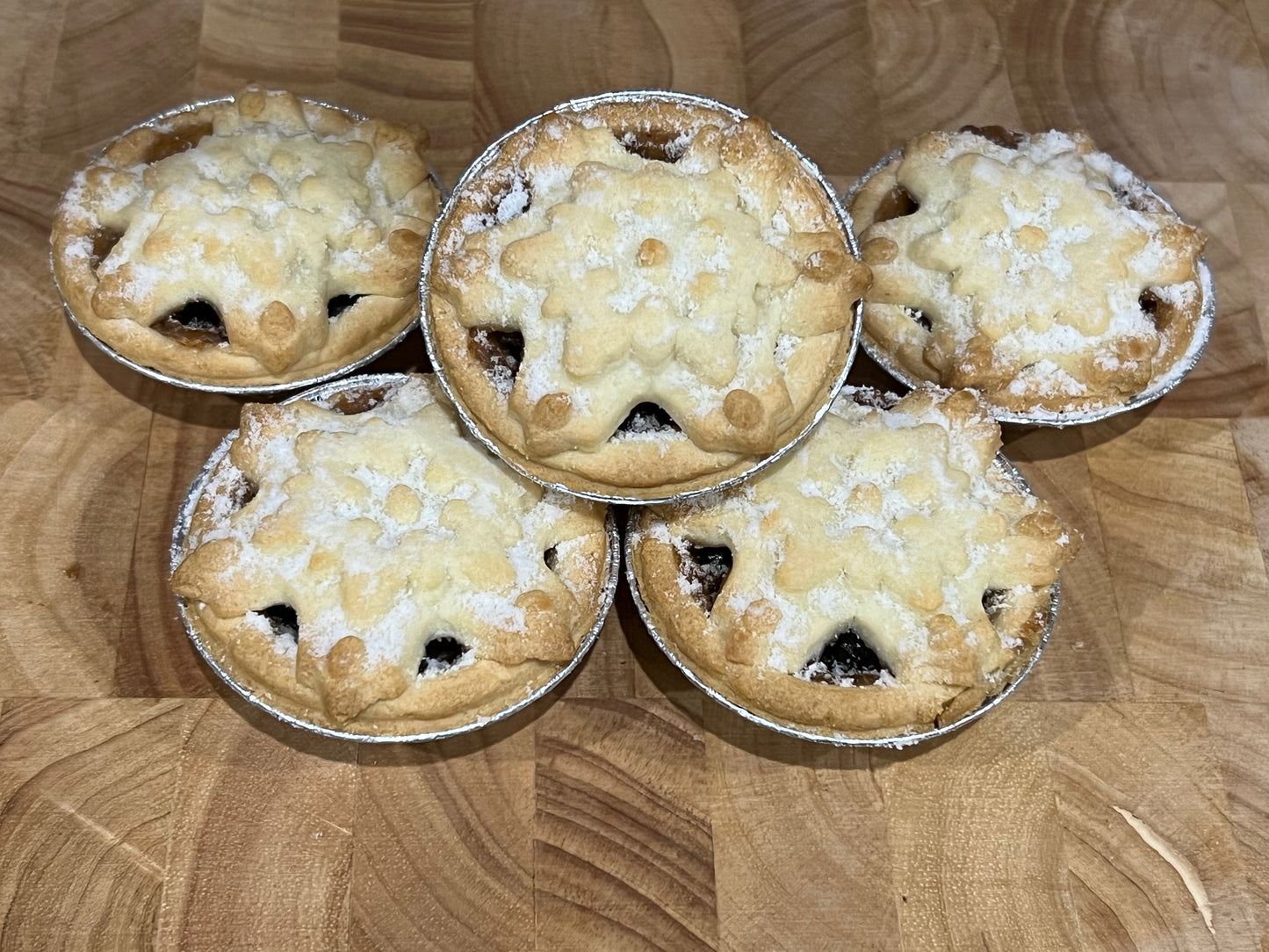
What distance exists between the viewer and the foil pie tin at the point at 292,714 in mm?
1947

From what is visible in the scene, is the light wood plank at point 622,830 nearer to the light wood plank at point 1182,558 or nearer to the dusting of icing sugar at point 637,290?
the dusting of icing sugar at point 637,290

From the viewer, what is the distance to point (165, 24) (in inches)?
119

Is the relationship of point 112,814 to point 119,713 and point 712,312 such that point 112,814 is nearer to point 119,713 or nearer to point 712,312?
point 119,713

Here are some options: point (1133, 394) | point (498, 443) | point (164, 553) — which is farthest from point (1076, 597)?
point (164, 553)

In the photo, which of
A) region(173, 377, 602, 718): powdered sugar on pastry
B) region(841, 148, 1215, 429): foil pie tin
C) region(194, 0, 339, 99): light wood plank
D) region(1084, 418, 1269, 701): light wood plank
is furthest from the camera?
region(194, 0, 339, 99): light wood plank

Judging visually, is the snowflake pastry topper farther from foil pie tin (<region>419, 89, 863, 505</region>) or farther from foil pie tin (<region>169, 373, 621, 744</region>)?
foil pie tin (<region>169, 373, 621, 744</region>)

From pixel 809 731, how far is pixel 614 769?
1.55 feet

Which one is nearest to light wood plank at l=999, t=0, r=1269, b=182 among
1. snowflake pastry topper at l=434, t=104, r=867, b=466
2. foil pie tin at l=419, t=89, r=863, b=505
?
foil pie tin at l=419, t=89, r=863, b=505

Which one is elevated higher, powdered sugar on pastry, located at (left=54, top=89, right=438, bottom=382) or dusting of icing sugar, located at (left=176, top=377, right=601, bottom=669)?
powdered sugar on pastry, located at (left=54, top=89, right=438, bottom=382)

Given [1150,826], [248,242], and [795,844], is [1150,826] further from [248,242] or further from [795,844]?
[248,242]

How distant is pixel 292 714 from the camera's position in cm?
196

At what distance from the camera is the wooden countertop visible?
2092 millimetres

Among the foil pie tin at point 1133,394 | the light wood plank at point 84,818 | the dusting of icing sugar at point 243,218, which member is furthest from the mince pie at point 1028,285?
the light wood plank at point 84,818

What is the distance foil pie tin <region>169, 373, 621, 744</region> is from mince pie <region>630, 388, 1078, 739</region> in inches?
3.1
